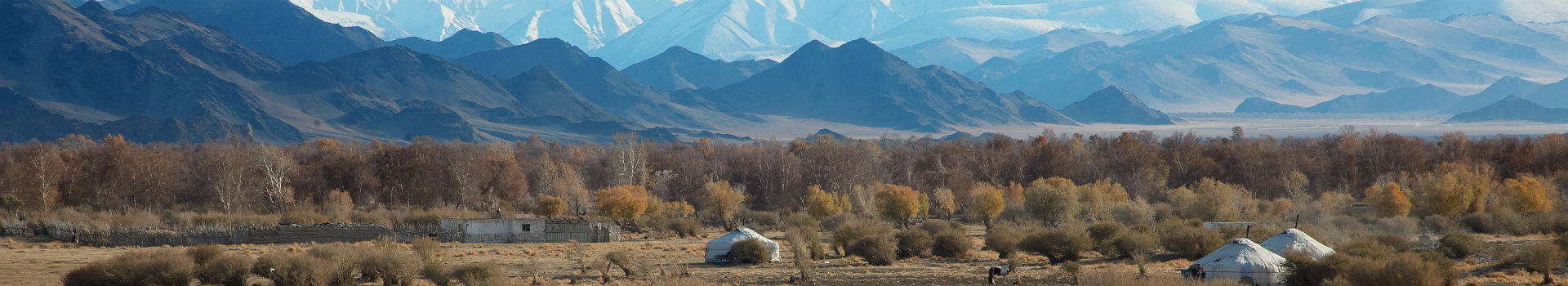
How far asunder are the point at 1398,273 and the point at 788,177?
58.6 metres

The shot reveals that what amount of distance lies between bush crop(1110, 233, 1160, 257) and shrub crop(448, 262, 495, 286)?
18958 mm

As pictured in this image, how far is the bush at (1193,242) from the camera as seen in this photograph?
3619 centimetres

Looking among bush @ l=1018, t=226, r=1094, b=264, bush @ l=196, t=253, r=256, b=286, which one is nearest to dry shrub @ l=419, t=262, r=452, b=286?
bush @ l=196, t=253, r=256, b=286

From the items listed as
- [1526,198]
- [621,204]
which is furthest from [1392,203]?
[621,204]

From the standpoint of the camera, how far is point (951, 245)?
40.0m

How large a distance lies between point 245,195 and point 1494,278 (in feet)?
219

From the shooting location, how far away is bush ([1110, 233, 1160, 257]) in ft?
119

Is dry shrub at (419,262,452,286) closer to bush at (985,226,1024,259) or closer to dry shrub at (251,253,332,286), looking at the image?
dry shrub at (251,253,332,286)

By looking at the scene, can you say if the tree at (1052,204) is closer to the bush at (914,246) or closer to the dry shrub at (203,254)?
the bush at (914,246)

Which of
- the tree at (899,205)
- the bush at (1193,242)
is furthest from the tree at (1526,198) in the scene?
the tree at (899,205)

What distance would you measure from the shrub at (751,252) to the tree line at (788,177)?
69.5 feet

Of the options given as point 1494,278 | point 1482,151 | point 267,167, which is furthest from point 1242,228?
point 267,167

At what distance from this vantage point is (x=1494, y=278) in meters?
29.8

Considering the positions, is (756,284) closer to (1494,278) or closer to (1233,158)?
(1494,278)
